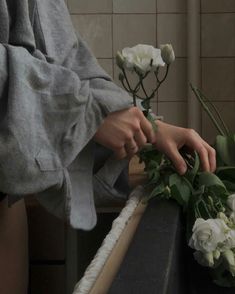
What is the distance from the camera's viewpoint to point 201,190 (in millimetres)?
751

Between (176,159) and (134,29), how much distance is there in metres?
0.96

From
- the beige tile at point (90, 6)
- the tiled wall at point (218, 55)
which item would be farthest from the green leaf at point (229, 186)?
the beige tile at point (90, 6)

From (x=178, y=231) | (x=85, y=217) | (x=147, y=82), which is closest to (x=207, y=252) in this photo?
(x=178, y=231)

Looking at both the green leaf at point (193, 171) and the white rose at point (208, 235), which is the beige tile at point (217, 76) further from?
the white rose at point (208, 235)

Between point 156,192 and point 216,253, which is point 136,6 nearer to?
point 156,192

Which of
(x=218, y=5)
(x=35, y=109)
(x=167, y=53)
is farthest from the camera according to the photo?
(x=218, y=5)

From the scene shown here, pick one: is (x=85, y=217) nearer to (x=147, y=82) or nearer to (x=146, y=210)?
(x=146, y=210)

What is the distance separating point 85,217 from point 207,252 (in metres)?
0.16

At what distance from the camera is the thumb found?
2.50 ft

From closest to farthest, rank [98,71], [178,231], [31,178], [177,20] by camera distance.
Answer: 1. [31,178]
2. [178,231]
3. [98,71]
4. [177,20]

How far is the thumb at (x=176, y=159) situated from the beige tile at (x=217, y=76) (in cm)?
91

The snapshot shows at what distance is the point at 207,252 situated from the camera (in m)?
0.66

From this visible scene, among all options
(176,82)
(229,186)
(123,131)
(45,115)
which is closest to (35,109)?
(45,115)

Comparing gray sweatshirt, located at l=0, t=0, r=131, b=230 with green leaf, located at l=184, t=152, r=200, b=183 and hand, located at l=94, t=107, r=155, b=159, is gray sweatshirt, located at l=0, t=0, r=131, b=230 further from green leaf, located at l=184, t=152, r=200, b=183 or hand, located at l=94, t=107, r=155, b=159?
green leaf, located at l=184, t=152, r=200, b=183
